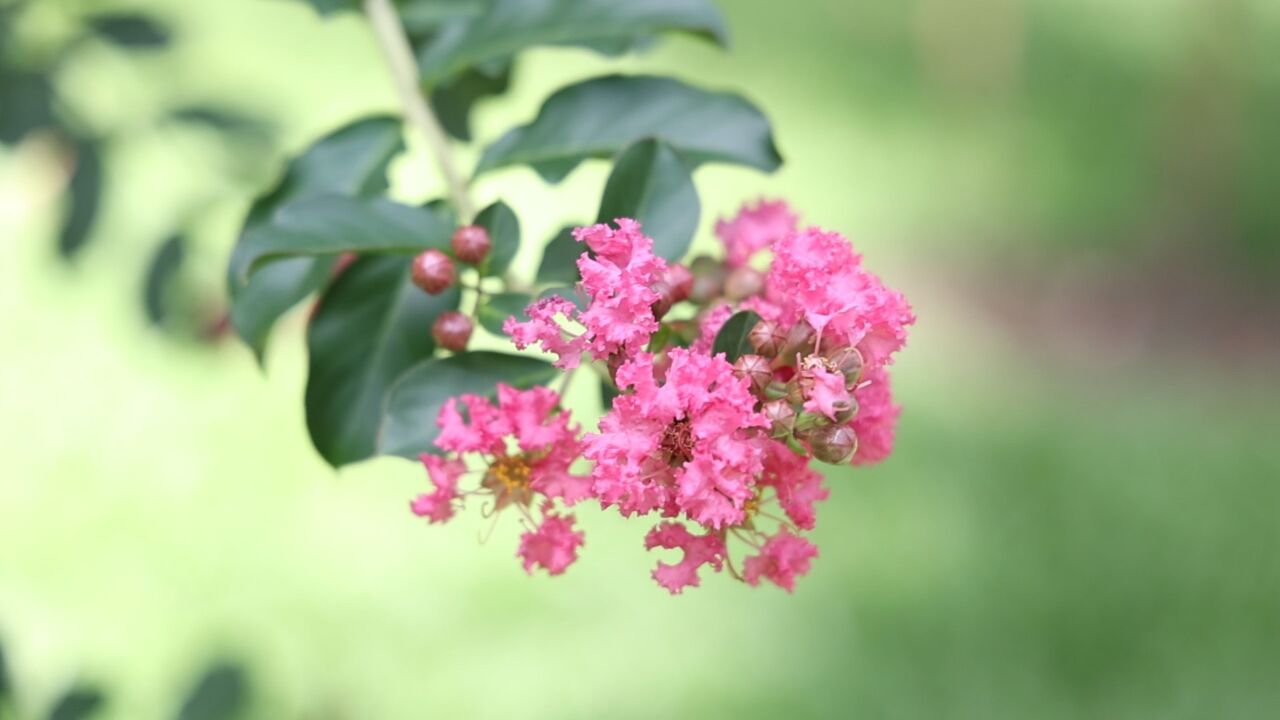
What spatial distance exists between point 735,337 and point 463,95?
2.60ft

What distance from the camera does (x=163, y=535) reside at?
323 centimetres

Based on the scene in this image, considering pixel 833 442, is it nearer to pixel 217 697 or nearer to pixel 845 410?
pixel 845 410

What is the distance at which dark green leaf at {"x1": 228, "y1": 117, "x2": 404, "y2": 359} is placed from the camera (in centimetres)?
124

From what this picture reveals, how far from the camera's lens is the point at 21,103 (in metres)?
2.18

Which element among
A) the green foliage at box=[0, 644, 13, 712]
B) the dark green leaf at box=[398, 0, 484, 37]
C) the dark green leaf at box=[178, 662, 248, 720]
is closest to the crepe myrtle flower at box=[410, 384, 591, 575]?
the dark green leaf at box=[398, 0, 484, 37]

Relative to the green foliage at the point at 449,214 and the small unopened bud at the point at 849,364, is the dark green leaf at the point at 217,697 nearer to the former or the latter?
the green foliage at the point at 449,214

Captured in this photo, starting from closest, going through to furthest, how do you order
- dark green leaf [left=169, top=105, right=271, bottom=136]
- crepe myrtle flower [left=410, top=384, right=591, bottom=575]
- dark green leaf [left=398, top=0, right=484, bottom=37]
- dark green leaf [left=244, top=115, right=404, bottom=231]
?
1. crepe myrtle flower [left=410, top=384, right=591, bottom=575]
2. dark green leaf [left=244, top=115, right=404, bottom=231]
3. dark green leaf [left=398, top=0, right=484, bottom=37]
4. dark green leaf [left=169, top=105, right=271, bottom=136]

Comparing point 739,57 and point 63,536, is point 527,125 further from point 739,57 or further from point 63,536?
point 739,57

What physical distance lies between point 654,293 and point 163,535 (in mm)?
2612

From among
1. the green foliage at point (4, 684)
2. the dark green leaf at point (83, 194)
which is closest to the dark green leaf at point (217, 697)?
the green foliage at point (4, 684)

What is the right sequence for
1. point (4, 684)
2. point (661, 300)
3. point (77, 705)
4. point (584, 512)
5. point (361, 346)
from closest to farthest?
point (661, 300) → point (361, 346) → point (4, 684) → point (77, 705) → point (584, 512)

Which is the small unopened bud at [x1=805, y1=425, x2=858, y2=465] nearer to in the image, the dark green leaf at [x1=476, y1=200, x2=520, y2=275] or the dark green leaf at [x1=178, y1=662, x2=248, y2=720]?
the dark green leaf at [x1=476, y1=200, x2=520, y2=275]

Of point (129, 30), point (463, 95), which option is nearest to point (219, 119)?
Result: point (129, 30)

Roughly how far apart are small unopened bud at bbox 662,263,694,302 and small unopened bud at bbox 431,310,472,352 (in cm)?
18
